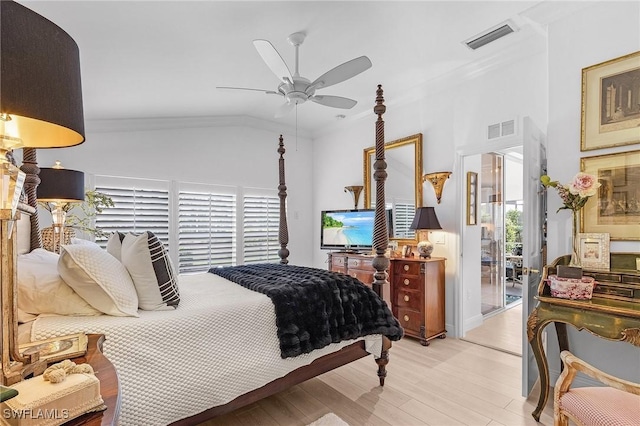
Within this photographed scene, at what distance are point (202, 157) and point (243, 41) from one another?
88.8 inches

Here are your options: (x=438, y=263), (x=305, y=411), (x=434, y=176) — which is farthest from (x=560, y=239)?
(x=305, y=411)

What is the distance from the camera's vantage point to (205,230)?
4.58 meters

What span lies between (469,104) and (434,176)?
880mm

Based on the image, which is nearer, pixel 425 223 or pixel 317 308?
pixel 317 308

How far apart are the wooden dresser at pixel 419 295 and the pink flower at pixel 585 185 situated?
153cm

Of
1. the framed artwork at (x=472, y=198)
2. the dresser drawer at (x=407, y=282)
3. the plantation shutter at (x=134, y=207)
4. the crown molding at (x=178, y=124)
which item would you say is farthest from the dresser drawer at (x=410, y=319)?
the crown molding at (x=178, y=124)

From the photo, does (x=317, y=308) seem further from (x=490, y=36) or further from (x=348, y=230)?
(x=490, y=36)

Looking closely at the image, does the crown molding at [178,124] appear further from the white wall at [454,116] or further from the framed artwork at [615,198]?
the framed artwork at [615,198]

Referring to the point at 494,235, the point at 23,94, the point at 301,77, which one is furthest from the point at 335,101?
the point at 494,235

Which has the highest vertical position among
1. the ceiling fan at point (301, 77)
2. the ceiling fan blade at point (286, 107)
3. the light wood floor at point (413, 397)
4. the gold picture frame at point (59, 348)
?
the ceiling fan at point (301, 77)

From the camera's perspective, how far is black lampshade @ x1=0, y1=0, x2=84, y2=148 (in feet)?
2.38

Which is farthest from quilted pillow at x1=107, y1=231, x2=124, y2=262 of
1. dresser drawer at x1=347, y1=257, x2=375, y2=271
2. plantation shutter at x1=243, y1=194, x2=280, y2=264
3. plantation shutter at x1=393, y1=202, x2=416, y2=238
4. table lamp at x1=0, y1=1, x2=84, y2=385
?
plantation shutter at x1=393, y1=202, x2=416, y2=238

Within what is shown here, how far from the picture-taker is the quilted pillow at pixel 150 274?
1.69 metres

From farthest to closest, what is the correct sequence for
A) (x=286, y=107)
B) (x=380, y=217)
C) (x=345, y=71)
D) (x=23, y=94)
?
(x=286, y=107) → (x=380, y=217) → (x=345, y=71) → (x=23, y=94)
